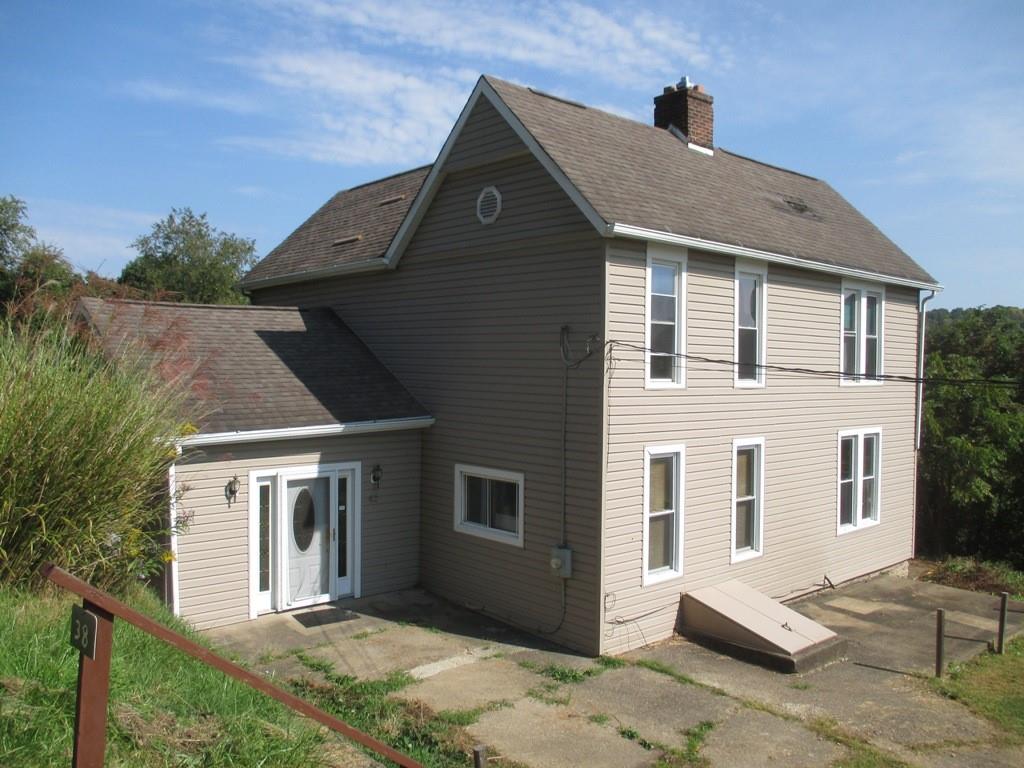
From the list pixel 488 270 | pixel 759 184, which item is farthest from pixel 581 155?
pixel 759 184

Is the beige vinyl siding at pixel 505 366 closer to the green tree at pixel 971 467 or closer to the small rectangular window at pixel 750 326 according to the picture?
the small rectangular window at pixel 750 326

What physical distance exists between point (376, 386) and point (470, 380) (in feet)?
6.09

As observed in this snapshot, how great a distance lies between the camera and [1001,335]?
74.6ft

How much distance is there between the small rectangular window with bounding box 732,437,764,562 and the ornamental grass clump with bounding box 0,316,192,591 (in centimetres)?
891

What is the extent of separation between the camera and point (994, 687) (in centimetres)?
1014

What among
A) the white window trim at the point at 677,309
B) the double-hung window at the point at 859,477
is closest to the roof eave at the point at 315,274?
the white window trim at the point at 677,309

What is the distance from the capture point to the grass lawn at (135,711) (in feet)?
13.3

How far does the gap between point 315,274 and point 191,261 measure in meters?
28.3

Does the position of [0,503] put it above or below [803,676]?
above

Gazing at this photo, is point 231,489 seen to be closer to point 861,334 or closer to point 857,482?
point 857,482

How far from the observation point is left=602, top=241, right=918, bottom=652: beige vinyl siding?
35.5ft

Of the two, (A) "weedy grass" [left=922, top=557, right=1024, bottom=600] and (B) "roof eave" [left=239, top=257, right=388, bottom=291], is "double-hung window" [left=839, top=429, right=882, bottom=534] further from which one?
(B) "roof eave" [left=239, top=257, right=388, bottom=291]

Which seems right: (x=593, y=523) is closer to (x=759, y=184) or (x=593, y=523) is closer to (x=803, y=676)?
(x=803, y=676)

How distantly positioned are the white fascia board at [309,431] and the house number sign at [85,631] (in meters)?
6.77
